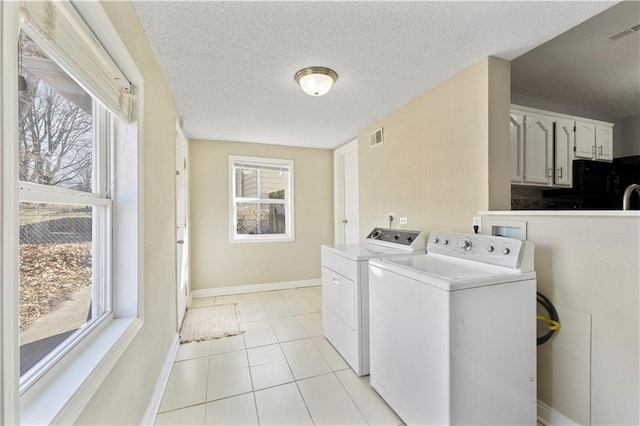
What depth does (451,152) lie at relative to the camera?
2.12 meters

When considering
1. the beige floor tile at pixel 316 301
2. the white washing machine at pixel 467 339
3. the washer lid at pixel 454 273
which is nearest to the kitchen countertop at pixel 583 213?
the white washing machine at pixel 467 339

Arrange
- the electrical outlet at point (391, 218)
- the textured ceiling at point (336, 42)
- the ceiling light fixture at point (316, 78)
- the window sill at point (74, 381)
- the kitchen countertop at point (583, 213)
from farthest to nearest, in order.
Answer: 1. the electrical outlet at point (391, 218)
2. the ceiling light fixture at point (316, 78)
3. the textured ceiling at point (336, 42)
4. the kitchen countertop at point (583, 213)
5. the window sill at point (74, 381)

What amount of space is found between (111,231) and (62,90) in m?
0.63

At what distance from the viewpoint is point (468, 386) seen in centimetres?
129

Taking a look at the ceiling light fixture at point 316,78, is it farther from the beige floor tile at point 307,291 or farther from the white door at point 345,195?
the beige floor tile at point 307,291

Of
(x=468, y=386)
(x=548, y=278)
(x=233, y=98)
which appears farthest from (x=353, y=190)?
(x=468, y=386)

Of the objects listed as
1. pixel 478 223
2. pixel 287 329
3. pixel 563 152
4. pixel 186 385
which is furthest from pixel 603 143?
pixel 186 385

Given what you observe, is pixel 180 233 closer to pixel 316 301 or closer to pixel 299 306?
pixel 299 306

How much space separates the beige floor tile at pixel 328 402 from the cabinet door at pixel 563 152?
8.33 feet

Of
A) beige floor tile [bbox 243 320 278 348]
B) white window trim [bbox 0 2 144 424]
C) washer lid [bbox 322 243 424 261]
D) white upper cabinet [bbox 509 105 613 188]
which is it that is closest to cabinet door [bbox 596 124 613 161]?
white upper cabinet [bbox 509 105 613 188]

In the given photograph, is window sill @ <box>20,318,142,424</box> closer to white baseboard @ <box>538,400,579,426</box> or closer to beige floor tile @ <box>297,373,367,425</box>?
beige floor tile @ <box>297,373,367,425</box>

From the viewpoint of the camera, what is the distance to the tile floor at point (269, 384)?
62.5 inches

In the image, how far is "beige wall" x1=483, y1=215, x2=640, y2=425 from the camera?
1.24 m

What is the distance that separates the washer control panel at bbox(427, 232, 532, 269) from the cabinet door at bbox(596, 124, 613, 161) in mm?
2058
